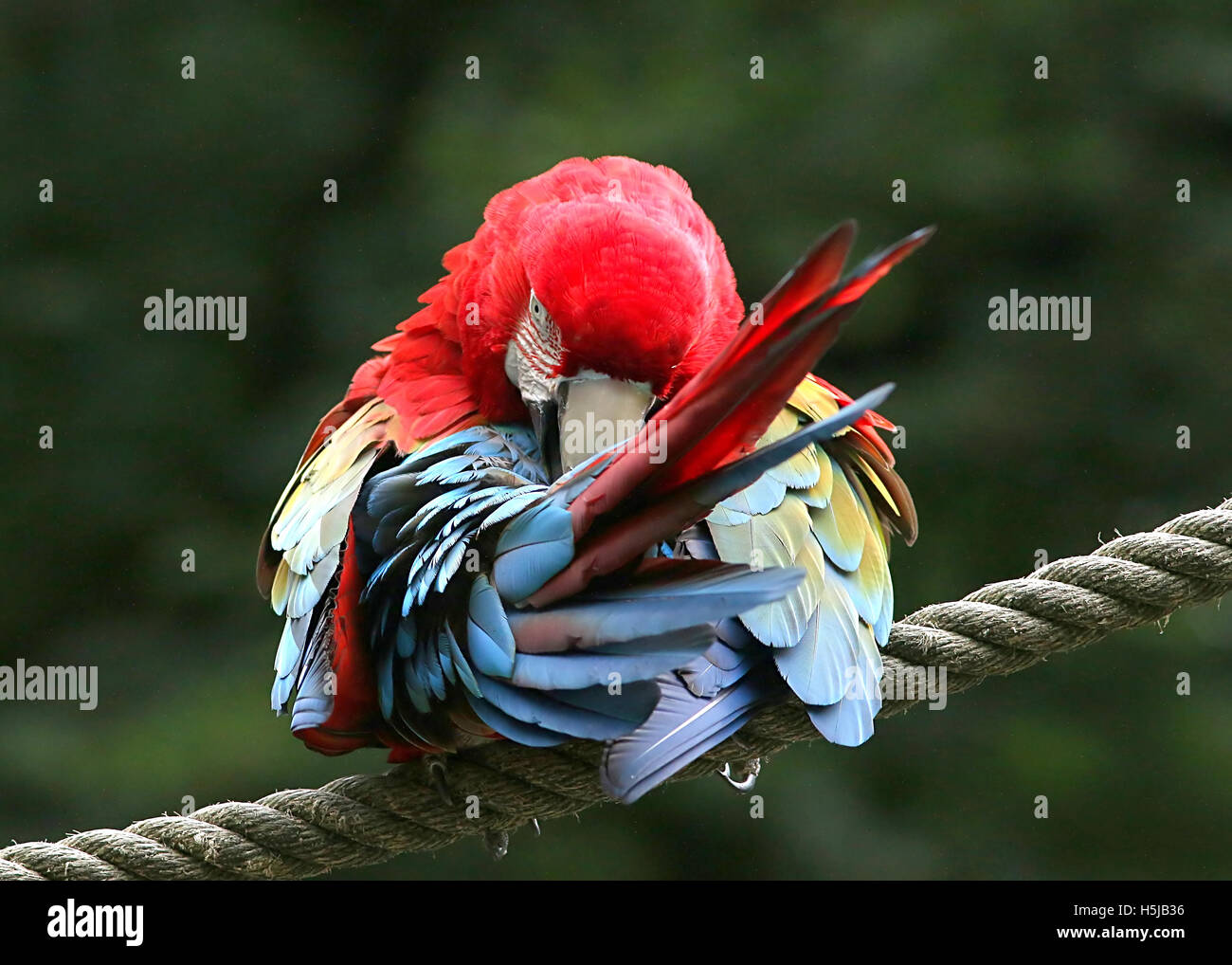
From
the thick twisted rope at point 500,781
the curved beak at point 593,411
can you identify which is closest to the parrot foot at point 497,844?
the thick twisted rope at point 500,781

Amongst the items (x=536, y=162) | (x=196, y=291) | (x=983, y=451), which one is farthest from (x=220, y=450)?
(x=983, y=451)

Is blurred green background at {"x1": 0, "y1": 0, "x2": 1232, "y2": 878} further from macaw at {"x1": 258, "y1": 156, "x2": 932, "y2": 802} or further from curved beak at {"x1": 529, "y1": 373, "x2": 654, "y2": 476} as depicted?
curved beak at {"x1": 529, "y1": 373, "x2": 654, "y2": 476}

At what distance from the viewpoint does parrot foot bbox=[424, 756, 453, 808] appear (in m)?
1.79

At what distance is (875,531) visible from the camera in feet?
6.74

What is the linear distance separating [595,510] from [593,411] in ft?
2.04

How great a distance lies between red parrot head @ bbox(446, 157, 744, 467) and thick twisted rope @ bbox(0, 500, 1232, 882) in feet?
1.57

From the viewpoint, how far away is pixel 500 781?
1768mm

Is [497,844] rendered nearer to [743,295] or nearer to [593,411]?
[593,411]

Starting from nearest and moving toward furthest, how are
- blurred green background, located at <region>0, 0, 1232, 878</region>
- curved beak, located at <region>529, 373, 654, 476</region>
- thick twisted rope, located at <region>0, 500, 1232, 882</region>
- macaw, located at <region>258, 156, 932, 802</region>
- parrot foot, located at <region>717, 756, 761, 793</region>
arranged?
macaw, located at <region>258, 156, 932, 802</region> < thick twisted rope, located at <region>0, 500, 1232, 882</region> < curved beak, located at <region>529, 373, 654, 476</region> < parrot foot, located at <region>717, 756, 761, 793</region> < blurred green background, located at <region>0, 0, 1232, 878</region>

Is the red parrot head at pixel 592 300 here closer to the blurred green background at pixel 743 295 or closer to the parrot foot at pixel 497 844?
the parrot foot at pixel 497 844

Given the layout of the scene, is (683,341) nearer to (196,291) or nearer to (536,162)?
(536,162)

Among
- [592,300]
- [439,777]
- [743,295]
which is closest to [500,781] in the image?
[439,777]

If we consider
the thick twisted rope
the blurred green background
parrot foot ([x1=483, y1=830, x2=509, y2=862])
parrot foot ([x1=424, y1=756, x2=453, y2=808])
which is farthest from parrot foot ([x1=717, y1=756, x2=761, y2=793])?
the blurred green background
